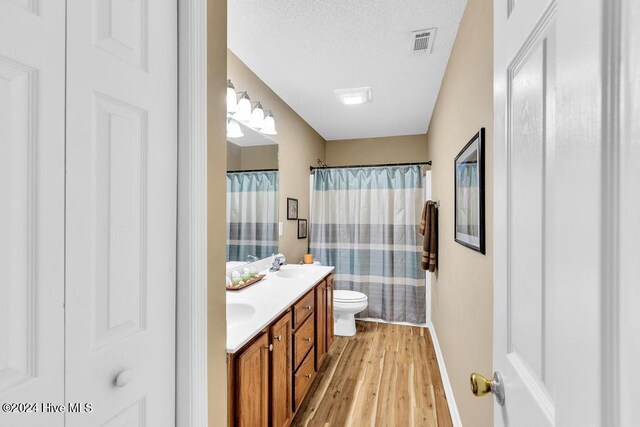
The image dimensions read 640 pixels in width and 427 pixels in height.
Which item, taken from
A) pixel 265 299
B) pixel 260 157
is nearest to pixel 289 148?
pixel 260 157

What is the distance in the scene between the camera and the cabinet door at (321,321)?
7.74ft

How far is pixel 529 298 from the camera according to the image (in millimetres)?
579

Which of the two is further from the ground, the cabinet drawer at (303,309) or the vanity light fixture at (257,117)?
the vanity light fixture at (257,117)

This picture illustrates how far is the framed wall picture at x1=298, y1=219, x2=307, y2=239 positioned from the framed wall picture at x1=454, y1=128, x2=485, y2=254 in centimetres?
188

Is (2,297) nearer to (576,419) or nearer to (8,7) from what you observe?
(8,7)

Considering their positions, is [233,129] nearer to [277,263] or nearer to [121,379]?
[277,263]

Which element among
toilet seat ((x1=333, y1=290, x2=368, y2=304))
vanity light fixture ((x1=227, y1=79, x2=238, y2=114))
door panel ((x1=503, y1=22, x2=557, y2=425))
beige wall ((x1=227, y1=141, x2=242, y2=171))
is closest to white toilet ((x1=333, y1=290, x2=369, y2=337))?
toilet seat ((x1=333, y1=290, x2=368, y2=304))

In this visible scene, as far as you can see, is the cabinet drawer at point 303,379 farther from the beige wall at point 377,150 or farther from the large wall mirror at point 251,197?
the beige wall at point 377,150

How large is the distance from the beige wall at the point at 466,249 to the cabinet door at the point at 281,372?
96 centimetres

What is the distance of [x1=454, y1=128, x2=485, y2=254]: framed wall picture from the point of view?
133cm

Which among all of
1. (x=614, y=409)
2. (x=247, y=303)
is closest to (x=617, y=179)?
(x=614, y=409)

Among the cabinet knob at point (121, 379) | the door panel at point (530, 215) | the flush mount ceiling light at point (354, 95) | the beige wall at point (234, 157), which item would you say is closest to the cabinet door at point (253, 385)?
the cabinet knob at point (121, 379)

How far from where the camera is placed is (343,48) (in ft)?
6.79

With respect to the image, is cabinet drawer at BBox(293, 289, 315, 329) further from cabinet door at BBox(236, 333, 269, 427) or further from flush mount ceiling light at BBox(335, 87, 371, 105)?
flush mount ceiling light at BBox(335, 87, 371, 105)
